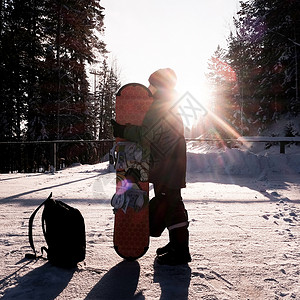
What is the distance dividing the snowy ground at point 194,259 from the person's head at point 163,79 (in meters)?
1.62

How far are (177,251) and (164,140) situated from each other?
1003 mm

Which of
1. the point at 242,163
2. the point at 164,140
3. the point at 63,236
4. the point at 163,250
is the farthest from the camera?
the point at 242,163

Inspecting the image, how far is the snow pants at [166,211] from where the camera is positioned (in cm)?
235

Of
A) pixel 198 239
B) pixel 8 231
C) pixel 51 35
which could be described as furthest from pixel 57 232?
pixel 51 35

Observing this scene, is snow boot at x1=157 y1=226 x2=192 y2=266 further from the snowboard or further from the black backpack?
the black backpack

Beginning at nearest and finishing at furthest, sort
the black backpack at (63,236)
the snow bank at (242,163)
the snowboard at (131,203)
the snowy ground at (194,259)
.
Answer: the snowy ground at (194,259) → the black backpack at (63,236) → the snowboard at (131,203) → the snow bank at (242,163)

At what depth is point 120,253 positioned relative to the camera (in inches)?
92.9

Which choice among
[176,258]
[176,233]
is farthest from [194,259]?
[176,233]

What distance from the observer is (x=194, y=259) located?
7.98 feet

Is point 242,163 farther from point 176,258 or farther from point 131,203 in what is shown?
point 131,203

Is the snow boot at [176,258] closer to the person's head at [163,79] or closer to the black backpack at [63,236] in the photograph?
the black backpack at [63,236]

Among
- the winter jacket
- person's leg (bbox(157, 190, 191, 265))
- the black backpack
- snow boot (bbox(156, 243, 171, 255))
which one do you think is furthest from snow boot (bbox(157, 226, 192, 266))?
the black backpack

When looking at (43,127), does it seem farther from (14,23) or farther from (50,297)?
(50,297)

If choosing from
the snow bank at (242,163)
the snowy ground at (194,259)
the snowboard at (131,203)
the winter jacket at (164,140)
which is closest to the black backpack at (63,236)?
the snowy ground at (194,259)
